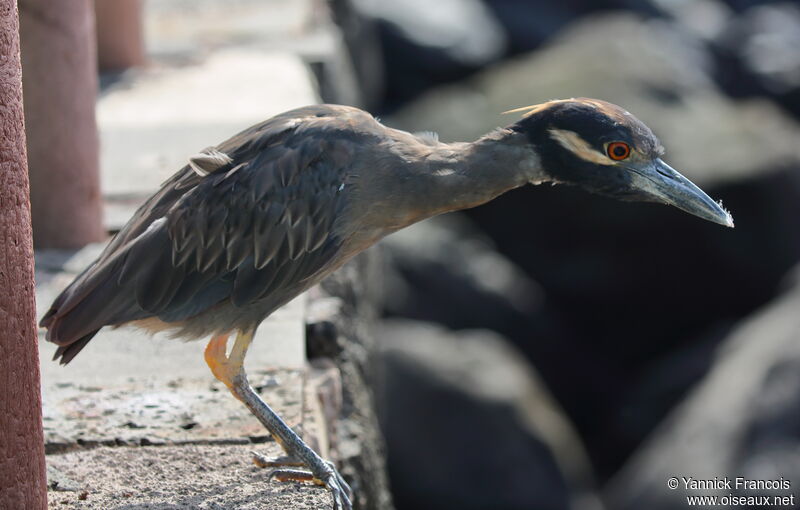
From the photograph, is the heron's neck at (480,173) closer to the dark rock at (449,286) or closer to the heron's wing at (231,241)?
the heron's wing at (231,241)

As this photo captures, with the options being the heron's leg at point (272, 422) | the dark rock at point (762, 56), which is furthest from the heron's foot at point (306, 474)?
the dark rock at point (762, 56)

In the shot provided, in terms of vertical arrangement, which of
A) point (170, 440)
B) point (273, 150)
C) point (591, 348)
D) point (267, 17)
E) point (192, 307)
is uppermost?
point (267, 17)

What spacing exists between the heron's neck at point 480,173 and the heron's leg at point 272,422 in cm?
89

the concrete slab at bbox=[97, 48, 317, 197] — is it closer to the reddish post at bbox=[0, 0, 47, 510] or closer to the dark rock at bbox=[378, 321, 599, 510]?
the dark rock at bbox=[378, 321, 599, 510]

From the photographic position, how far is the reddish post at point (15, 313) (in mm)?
3051

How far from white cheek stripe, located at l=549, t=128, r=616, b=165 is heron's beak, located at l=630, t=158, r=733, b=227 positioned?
4.8 inches

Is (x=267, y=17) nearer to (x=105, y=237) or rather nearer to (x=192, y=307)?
(x=105, y=237)

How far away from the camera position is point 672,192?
3.92 meters

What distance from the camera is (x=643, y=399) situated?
402 inches

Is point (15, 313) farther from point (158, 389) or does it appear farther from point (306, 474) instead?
point (158, 389)

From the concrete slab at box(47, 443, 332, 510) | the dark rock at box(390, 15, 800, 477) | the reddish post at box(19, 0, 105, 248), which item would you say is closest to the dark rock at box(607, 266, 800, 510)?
the dark rock at box(390, 15, 800, 477)

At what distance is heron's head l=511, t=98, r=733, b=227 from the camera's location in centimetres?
387

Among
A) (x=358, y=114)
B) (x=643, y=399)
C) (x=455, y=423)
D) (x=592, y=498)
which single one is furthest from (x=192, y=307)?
(x=643, y=399)

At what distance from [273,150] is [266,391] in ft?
3.69
